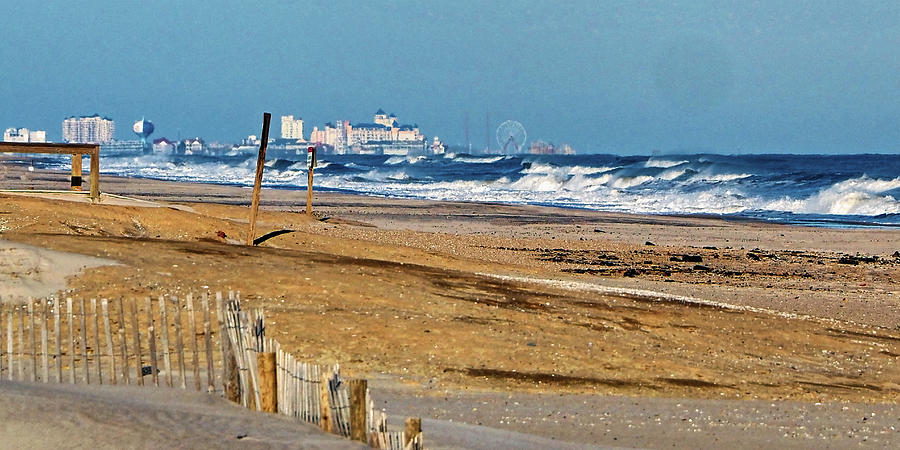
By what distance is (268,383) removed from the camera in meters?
7.94

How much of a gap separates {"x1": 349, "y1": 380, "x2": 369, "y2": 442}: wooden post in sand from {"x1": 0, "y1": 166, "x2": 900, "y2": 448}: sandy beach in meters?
1.06

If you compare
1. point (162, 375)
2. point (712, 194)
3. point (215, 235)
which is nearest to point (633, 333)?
point (162, 375)

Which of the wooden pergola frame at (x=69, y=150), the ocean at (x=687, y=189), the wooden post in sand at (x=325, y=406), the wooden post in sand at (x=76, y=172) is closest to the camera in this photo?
the wooden post in sand at (x=325, y=406)

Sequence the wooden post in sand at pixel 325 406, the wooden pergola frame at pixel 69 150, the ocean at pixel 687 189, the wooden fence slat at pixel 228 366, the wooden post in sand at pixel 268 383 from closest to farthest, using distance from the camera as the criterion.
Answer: the wooden post in sand at pixel 325 406 → the wooden post in sand at pixel 268 383 → the wooden fence slat at pixel 228 366 → the wooden pergola frame at pixel 69 150 → the ocean at pixel 687 189

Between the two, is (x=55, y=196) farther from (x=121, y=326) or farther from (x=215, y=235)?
(x=121, y=326)

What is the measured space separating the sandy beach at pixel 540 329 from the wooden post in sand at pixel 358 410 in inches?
41.7

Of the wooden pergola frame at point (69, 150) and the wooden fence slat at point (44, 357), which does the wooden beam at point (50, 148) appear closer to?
the wooden pergola frame at point (69, 150)

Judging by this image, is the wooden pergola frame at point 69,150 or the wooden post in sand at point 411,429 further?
the wooden pergola frame at point 69,150

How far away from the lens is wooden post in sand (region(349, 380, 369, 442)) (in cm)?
671

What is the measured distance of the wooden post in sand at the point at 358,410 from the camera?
264 inches

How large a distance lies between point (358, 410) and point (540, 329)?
18.8 ft

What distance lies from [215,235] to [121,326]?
11.9 m

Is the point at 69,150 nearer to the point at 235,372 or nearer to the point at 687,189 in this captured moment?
the point at 235,372

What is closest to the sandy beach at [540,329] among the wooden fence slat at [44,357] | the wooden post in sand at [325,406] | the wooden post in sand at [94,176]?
the wooden post in sand at [325,406]
